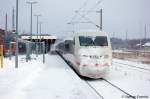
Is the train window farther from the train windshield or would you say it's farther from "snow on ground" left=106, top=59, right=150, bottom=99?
"snow on ground" left=106, top=59, right=150, bottom=99

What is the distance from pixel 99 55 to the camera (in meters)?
20.3

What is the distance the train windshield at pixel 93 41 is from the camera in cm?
2122

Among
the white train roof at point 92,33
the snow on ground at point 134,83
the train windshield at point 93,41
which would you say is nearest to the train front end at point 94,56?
the train windshield at point 93,41

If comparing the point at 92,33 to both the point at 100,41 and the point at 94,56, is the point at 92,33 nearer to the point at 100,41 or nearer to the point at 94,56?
the point at 100,41

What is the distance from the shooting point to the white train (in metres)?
19.9

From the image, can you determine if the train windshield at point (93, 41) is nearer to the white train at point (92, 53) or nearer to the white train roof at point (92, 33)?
the white train at point (92, 53)

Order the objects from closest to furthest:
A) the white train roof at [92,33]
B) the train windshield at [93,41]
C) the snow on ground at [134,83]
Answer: the snow on ground at [134,83] → the train windshield at [93,41] → the white train roof at [92,33]

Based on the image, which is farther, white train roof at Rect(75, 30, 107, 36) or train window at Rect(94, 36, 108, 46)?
white train roof at Rect(75, 30, 107, 36)

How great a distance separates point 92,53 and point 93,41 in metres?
1.24

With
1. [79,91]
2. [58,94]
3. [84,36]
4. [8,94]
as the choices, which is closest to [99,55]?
[84,36]

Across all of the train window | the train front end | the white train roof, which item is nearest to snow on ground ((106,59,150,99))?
the train front end

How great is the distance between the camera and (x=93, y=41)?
70.2 feet

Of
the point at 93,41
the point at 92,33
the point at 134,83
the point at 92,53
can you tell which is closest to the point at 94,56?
the point at 92,53

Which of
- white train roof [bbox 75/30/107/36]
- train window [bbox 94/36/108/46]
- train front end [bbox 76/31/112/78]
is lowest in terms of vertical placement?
train front end [bbox 76/31/112/78]
